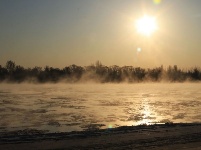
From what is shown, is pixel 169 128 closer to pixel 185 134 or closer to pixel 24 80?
pixel 185 134

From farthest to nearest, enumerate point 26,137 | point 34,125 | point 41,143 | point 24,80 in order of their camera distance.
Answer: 1. point 24,80
2. point 34,125
3. point 26,137
4. point 41,143

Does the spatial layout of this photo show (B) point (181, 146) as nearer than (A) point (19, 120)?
Yes

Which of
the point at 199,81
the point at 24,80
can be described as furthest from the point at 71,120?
the point at 199,81

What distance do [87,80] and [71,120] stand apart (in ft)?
432

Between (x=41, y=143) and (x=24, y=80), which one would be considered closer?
(x=41, y=143)

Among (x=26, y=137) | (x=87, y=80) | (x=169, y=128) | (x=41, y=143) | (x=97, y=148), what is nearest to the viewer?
(x=97, y=148)

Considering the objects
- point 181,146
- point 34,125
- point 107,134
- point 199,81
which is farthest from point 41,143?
point 199,81

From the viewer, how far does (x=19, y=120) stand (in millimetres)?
19203

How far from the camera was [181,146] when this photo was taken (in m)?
10.8

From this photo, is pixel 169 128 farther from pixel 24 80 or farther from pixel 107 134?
pixel 24 80

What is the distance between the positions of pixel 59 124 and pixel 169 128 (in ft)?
19.0

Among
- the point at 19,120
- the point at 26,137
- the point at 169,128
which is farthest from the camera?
the point at 19,120

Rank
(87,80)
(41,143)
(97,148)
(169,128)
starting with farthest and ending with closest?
(87,80)
(169,128)
(41,143)
(97,148)

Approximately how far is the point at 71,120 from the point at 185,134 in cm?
799
